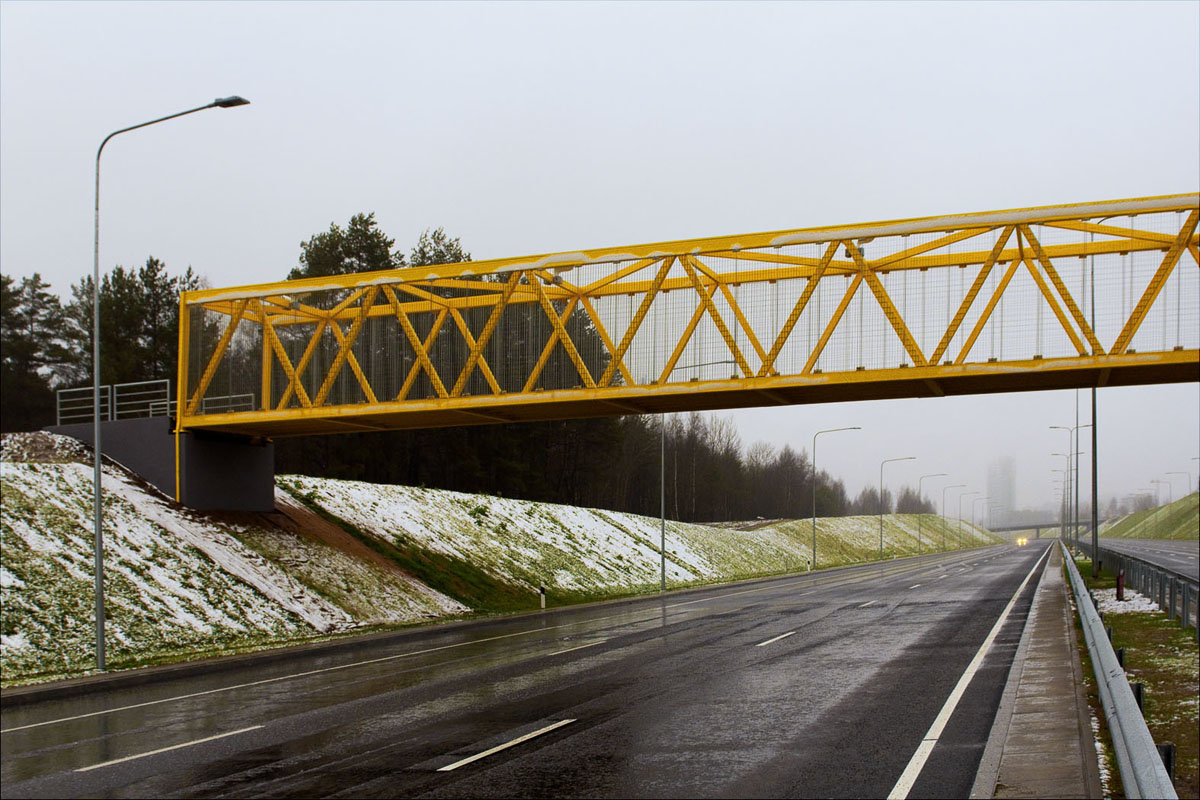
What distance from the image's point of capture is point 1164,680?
48.6 ft

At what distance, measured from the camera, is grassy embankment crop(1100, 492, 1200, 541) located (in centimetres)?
13238

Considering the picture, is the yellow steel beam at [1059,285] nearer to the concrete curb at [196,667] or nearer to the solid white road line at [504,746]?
the solid white road line at [504,746]

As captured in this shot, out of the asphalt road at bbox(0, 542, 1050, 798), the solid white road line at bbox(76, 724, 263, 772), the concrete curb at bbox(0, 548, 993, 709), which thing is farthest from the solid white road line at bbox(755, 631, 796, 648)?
the solid white road line at bbox(76, 724, 263, 772)

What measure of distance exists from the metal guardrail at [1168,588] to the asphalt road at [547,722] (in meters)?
3.16

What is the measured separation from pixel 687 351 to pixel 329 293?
33.8 ft

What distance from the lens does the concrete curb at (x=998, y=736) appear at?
8680 millimetres

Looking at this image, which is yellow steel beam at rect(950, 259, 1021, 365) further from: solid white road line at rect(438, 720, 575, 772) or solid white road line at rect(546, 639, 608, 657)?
solid white road line at rect(438, 720, 575, 772)

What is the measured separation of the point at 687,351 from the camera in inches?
996

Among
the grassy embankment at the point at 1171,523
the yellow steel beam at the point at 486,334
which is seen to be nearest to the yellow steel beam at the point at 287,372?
the yellow steel beam at the point at 486,334

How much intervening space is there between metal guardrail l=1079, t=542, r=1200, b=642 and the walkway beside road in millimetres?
2584

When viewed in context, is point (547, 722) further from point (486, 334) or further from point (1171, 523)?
point (1171, 523)

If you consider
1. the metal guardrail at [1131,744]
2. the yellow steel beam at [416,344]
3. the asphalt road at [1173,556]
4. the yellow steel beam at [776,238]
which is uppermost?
the yellow steel beam at [776,238]

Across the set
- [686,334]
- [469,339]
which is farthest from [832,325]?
[469,339]

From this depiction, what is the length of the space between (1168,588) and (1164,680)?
9.72m
